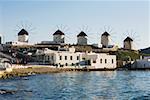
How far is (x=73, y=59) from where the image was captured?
82062mm

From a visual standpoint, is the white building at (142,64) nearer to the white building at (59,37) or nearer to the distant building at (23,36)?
the white building at (59,37)

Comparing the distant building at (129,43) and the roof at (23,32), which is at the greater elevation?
the roof at (23,32)

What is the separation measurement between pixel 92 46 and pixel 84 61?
3095 cm

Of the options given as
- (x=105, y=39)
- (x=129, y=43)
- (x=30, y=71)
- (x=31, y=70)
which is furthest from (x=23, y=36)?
(x=30, y=71)

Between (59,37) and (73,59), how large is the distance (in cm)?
Answer: 3548

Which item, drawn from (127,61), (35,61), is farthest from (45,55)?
(127,61)

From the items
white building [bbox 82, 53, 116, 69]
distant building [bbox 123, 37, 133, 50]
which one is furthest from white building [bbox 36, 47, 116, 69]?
distant building [bbox 123, 37, 133, 50]

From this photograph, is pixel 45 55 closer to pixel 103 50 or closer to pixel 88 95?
pixel 103 50

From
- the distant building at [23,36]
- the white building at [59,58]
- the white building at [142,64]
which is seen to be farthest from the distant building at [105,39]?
the white building at [59,58]

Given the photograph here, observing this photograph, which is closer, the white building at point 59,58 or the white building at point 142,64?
the white building at point 59,58

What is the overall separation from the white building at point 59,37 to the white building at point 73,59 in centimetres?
3074

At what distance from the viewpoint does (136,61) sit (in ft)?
321

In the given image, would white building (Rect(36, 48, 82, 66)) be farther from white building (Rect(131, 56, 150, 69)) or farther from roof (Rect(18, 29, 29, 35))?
roof (Rect(18, 29, 29, 35))

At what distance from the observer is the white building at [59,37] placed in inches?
4587
